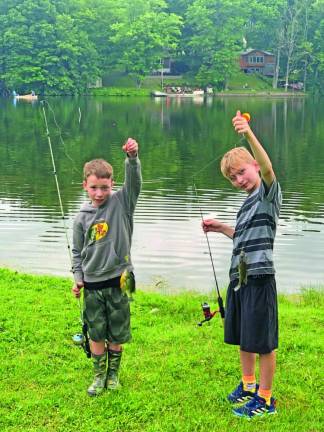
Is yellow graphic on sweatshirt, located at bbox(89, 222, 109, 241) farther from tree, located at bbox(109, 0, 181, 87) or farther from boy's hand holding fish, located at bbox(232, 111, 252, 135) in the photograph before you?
tree, located at bbox(109, 0, 181, 87)

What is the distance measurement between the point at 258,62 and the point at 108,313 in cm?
8742

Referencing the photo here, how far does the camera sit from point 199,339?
16.8 feet

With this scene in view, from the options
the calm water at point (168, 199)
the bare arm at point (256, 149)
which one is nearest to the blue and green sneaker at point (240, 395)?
the bare arm at point (256, 149)

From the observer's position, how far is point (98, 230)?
13.2 feet

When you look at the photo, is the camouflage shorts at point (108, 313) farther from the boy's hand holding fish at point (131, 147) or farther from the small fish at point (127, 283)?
Result: the boy's hand holding fish at point (131, 147)

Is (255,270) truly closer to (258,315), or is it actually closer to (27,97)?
(258,315)

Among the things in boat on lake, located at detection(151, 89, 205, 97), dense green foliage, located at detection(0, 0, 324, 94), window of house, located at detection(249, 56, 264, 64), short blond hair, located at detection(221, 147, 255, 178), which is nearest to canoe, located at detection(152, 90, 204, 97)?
boat on lake, located at detection(151, 89, 205, 97)

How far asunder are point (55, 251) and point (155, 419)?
7.06 meters

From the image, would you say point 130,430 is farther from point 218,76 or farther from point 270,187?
point 218,76

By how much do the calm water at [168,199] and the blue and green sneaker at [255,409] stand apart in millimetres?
3660

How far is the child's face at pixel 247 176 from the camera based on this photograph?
367 cm

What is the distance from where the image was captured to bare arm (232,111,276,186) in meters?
3.37

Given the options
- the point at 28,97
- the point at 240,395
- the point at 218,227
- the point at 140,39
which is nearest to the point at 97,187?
the point at 218,227

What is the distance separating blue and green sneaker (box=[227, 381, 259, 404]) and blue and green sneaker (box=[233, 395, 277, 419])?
8 centimetres
